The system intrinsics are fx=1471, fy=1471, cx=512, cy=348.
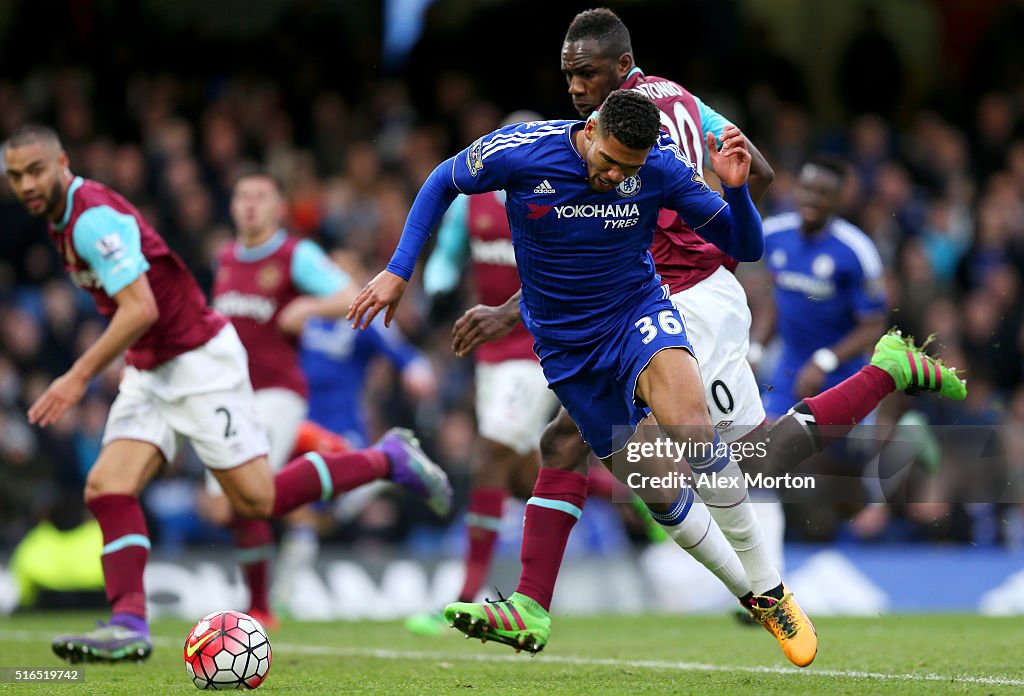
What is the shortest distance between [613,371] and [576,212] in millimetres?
637

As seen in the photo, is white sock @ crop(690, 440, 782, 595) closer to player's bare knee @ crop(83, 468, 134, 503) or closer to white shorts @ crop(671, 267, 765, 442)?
white shorts @ crop(671, 267, 765, 442)

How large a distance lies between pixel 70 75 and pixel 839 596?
9394 millimetres

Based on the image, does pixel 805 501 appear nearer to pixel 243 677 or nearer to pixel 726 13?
pixel 243 677

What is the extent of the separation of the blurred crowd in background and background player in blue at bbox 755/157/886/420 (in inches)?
83.4

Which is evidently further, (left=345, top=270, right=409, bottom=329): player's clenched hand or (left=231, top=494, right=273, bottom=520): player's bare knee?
(left=231, top=494, right=273, bottom=520): player's bare knee

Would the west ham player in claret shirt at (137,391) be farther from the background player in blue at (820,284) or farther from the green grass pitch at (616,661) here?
the background player in blue at (820,284)

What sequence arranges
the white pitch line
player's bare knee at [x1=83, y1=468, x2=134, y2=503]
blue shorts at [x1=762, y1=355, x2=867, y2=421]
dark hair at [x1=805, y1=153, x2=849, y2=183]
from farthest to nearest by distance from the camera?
dark hair at [x1=805, y1=153, x2=849, y2=183], blue shorts at [x1=762, y1=355, x2=867, y2=421], player's bare knee at [x1=83, y1=468, x2=134, y2=503], the white pitch line

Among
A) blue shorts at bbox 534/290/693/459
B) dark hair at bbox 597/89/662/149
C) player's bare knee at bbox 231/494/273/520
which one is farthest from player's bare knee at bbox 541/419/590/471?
player's bare knee at bbox 231/494/273/520

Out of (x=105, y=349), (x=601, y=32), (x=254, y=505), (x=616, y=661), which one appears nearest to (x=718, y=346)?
(x=601, y=32)

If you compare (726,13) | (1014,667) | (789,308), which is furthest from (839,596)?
(726,13)

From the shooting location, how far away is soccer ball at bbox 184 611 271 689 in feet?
17.9

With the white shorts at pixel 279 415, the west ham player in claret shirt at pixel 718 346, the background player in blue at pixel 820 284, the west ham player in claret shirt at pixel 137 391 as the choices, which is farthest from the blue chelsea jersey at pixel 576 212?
the white shorts at pixel 279 415

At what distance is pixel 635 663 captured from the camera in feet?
21.6

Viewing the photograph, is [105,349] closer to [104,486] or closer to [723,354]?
[104,486]
